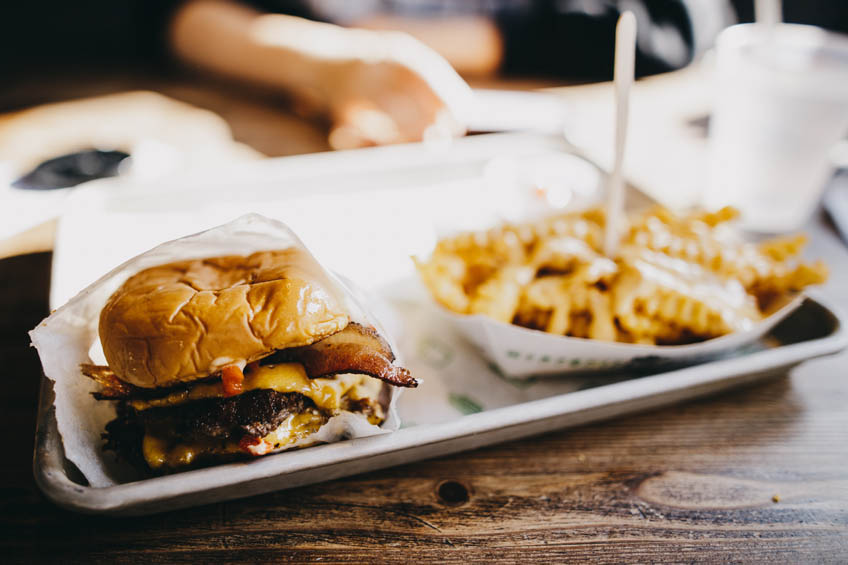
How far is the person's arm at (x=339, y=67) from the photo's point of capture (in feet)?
6.48

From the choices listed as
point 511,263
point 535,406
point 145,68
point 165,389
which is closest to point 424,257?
point 511,263

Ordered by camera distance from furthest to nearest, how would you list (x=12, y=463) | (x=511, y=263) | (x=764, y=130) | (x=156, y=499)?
(x=764, y=130) → (x=511, y=263) → (x=12, y=463) → (x=156, y=499)

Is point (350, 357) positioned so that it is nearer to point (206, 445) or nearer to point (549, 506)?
point (206, 445)

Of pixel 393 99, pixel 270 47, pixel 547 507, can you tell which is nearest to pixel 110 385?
pixel 547 507

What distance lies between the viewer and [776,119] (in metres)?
1.43

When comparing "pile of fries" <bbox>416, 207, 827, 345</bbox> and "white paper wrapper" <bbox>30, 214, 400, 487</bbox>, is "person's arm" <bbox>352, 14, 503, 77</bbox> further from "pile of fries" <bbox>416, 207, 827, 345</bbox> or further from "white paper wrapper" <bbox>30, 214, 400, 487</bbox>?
"white paper wrapper" <bbox>30, 214, 400, 487</bbox>

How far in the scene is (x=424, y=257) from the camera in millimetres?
1147

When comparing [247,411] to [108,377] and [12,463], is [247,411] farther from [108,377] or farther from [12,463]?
[12,463]

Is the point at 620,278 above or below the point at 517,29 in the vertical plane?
below

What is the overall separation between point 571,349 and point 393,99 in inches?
53.0

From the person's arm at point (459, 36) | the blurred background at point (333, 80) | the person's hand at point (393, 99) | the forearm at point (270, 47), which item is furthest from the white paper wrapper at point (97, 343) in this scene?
the person's arm at point (459, 36)

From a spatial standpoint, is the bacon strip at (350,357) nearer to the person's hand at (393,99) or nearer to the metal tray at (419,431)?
the metal tray at (419,431)

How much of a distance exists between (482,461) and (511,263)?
38 cm

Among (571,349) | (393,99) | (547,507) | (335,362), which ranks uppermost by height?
(393,99)
